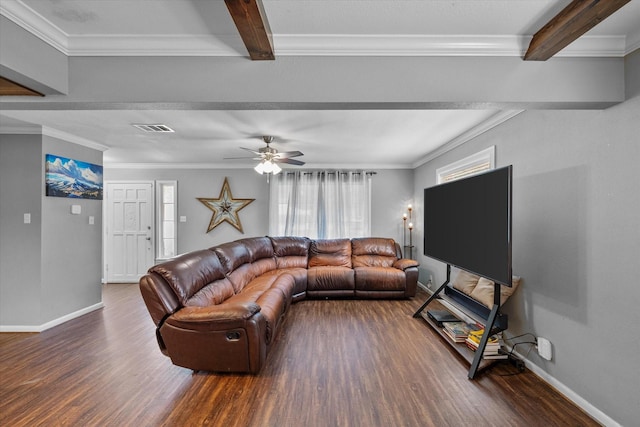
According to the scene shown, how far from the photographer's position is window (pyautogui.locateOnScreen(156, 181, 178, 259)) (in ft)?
18.5

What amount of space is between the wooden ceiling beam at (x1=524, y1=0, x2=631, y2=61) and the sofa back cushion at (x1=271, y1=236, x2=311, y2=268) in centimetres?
418

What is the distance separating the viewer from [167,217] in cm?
571

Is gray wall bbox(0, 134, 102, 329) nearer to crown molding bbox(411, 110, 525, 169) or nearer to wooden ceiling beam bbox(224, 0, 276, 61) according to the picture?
wooden ceiling beam bbox(224, 0, 276, 61)

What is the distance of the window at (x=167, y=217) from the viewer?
5.64 m

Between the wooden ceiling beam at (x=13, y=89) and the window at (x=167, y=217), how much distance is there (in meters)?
4.13

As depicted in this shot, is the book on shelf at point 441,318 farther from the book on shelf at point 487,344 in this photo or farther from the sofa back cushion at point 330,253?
the sofa back cushion at point 330,253

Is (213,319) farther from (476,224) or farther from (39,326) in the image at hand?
(39,326)

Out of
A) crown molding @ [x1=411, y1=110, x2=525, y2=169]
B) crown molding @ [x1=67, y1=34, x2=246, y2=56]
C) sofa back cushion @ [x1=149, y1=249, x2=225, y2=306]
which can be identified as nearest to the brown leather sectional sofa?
sofa back cushion @ [x1=149, y1=249, x2=225, y2=306]

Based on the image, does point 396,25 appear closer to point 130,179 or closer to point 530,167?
point 530,167

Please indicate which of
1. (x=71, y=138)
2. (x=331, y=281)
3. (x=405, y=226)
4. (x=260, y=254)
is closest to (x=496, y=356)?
(x=331, y=281)

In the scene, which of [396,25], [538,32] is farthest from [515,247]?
[396,25]

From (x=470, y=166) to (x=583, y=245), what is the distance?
5.98 ft

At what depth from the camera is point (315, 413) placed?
188 cm

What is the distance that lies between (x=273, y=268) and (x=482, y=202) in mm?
3485
